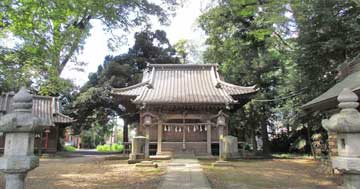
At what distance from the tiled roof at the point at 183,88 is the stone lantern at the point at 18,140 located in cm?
1101

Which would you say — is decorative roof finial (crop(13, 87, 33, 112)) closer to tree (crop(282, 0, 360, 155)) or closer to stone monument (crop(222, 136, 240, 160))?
tree (crop(282, 0, 360, 155))

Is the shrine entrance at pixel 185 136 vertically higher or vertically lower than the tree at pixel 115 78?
lower

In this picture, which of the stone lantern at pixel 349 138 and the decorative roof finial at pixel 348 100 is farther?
the decorative roof finial at pixel 348 100

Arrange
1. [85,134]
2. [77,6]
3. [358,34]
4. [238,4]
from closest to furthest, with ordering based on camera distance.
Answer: [238,4]
[77,6]
[358,34]
[85,134]

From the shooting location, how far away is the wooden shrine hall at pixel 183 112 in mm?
16194

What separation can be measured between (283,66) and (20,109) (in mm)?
19508

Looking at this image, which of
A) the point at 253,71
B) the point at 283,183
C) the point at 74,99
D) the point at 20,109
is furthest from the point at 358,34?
the point at 74,99

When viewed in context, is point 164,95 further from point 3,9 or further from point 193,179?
point 3,9

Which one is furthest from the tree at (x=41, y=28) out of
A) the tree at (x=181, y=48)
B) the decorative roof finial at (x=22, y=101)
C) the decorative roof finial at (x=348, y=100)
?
the tree at (x=181, y=48)

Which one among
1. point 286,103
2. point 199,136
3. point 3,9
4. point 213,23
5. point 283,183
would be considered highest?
point 213,23

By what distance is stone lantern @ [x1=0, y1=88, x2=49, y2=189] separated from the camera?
185 inches

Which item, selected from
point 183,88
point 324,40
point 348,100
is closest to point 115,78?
point 183,88

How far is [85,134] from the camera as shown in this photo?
5159 centimetres

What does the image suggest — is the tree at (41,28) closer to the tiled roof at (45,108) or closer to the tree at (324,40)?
the tree at (324,40)
